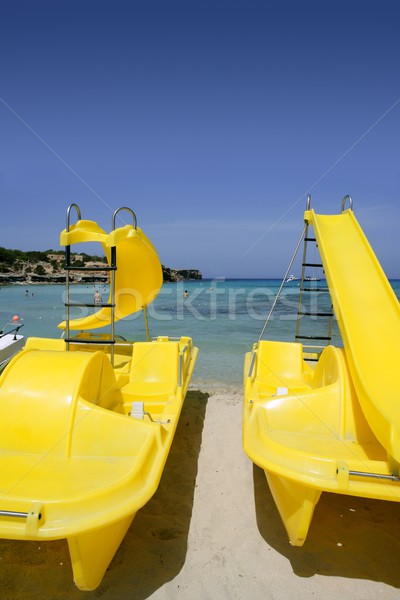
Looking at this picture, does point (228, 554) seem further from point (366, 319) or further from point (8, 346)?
point (8, 346)

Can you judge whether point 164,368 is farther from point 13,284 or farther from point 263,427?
point 13,284

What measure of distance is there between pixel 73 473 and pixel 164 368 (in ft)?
7.92

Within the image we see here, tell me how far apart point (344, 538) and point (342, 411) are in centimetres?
97

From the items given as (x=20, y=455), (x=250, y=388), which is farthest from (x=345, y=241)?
(x=20, y=455)

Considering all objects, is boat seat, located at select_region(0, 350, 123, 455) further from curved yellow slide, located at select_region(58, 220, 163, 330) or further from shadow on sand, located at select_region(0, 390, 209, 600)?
curved yellow slide, located at select_region(58, 220, 163, 330)

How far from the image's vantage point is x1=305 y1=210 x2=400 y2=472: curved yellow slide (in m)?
2.77

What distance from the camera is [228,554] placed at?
2.91 metres

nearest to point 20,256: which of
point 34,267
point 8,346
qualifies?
point 34,267

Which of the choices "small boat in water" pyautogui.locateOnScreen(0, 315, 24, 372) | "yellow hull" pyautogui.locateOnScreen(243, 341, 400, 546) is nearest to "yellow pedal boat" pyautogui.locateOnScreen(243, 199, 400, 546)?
"yellow hull" pyautogui.locateOnScreen(243, 341, 400, 546)

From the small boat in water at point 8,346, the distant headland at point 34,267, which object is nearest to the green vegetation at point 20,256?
the distant headland at point 34,267

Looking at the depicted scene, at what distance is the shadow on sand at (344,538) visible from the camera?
2.75 m

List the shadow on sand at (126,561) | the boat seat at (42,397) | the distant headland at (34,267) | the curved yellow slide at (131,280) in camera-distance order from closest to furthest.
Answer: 1. the shadow on sand at (126,561)
2. the boat seat at (42,397)
3. the curved yellow slide at (131,280)
4. the distant headland at (34,267)

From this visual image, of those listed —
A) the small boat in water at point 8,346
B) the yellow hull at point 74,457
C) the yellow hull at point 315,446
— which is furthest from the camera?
the small boat in water at point 8,346

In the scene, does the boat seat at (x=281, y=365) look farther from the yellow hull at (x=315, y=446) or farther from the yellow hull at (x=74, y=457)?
the yellow hull at (x=74, y=457)
